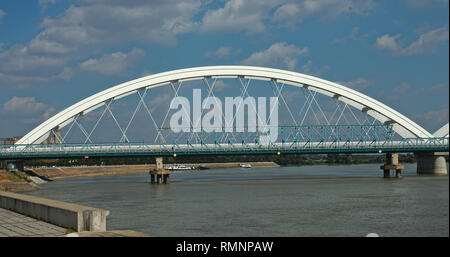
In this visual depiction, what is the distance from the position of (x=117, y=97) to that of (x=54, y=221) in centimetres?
5725

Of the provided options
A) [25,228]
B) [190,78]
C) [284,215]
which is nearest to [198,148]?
[190,78]

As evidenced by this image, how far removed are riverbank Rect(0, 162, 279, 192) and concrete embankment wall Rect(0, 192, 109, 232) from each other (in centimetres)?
4364

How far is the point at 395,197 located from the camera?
132 feet

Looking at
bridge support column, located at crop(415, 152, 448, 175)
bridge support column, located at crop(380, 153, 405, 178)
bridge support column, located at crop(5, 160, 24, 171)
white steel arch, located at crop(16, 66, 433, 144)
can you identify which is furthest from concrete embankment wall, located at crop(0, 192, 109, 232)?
bridge support column, located at crop(415, 152, 448, 175)

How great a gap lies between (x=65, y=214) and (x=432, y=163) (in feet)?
242

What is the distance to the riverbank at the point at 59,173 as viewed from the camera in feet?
208

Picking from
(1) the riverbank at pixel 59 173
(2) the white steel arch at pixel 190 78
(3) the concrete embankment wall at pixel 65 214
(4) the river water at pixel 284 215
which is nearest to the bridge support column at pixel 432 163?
(2) the white steel arch at pixel 190 78

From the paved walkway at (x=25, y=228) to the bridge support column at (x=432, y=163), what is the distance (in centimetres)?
7071

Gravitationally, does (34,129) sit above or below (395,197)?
above

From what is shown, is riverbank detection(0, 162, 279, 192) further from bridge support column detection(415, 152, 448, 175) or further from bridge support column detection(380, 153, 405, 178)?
bridge support column detection(415, 152, 448, 175)

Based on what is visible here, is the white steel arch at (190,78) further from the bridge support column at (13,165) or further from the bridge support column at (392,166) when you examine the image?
the bridge support column at (13,165)
